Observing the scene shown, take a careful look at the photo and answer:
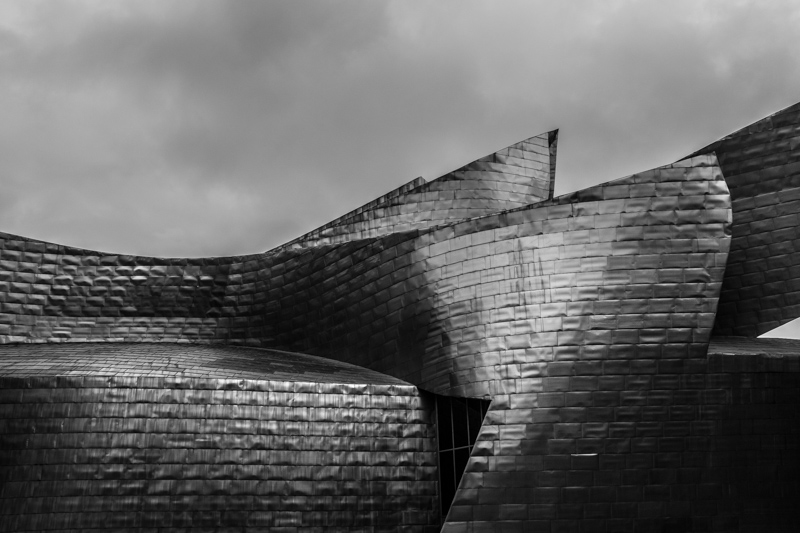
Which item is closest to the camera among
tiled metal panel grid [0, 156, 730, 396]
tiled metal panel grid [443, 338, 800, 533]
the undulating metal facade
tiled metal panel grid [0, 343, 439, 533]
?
tiled metal panel grid [443, 338, 800, 533]

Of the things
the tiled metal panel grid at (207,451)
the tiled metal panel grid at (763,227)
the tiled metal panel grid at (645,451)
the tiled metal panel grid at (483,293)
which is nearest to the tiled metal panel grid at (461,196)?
the tiled metal panel grid at (483,293)

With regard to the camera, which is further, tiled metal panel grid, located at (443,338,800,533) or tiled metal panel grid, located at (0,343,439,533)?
tiled metal panel grid, located at (0,343,439,533)

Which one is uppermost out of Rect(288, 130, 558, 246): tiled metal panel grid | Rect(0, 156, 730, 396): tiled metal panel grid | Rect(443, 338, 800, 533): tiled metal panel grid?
Rect(288, 130, 558, 246): tiled metal panel grid

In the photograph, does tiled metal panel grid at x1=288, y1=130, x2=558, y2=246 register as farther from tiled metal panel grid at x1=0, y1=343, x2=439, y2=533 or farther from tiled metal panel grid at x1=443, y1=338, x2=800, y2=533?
tiled metal panel grid at x1=443, y1=338, x2=800, y2=533

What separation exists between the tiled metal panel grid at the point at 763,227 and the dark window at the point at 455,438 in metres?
5.90

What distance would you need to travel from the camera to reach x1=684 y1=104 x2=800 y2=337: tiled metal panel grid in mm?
20859

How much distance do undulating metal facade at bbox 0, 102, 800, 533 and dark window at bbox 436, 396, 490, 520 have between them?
46 millimetres

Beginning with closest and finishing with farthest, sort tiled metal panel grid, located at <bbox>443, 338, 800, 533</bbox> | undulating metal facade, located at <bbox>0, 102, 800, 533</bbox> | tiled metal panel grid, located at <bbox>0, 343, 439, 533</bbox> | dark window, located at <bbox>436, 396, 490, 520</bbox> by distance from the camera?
tiled metal panel grid, located at <bbox>443, 338, 800, 533</bbox>
undulating metal facade, located at <bbox>0, 102, 800, 533</bbox>
tiled metal panel grid, located at <bbox>0, 343, 439, 533</bbox>
dark window, located at <bbox>436, 396, 490, 520</bbox>

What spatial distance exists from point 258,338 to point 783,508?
1255 cm

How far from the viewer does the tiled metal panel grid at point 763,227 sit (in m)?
20.9

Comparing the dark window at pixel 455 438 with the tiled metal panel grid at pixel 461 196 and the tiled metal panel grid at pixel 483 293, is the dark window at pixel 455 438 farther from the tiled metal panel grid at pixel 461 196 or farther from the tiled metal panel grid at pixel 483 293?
Result: the tiled metal panel grid at pixel 461 196

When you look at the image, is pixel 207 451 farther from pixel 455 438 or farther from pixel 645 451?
pixel 645 451

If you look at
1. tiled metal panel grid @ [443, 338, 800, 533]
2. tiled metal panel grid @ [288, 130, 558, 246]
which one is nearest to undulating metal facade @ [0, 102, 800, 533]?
tiled metal panel grid @ [443, 338, 800, 533]

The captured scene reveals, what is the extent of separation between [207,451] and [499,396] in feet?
19.6
